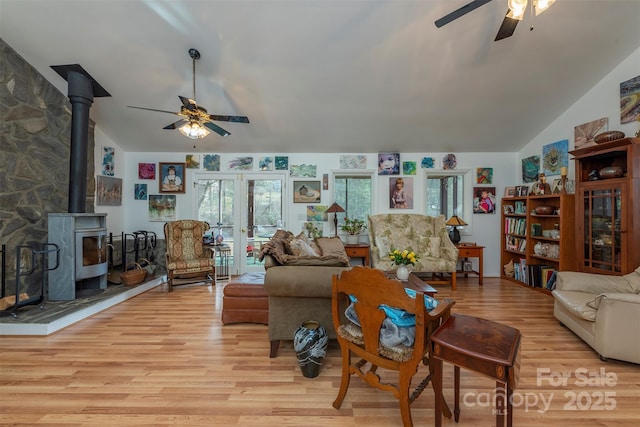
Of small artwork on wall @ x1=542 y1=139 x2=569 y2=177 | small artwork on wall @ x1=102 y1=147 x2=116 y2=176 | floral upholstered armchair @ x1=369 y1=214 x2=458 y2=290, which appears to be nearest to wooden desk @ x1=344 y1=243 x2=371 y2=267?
floral upholstered armchair @ x1=369 y1=214 x2=458 y2=290

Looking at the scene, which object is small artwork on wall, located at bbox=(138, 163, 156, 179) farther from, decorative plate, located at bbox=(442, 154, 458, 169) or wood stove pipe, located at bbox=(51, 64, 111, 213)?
decorative plate, located at bbox=(442, 154, 458, 169)

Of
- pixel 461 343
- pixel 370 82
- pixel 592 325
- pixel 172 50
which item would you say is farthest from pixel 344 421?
pixel 172 50

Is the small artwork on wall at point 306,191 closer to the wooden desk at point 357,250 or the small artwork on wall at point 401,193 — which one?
the wooden desk at point 357,250

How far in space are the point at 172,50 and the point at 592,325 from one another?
16.6ft

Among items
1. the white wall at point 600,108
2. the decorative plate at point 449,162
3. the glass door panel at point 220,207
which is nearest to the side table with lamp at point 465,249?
the decorative plate at point 449,162

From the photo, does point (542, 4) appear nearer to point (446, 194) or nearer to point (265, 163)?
point (446, 194)

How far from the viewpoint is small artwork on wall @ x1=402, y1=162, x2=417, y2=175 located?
521 centimetres

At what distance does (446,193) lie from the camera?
5.45 meters

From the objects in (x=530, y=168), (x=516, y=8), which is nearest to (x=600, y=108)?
(x=530, y=168)

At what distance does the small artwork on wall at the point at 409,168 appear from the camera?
521 centimetres

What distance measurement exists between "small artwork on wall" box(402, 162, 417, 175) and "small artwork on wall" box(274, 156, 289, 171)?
227 cm

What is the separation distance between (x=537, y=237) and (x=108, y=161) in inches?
289

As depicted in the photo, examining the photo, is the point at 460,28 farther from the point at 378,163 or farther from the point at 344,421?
the point at 344,421

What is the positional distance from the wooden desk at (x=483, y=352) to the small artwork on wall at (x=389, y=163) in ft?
12.9
